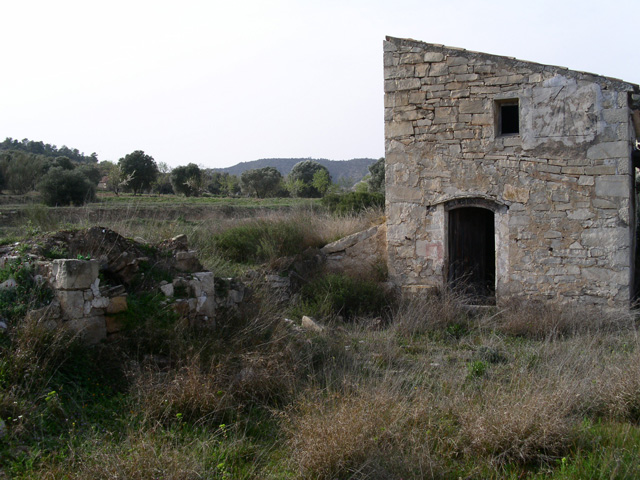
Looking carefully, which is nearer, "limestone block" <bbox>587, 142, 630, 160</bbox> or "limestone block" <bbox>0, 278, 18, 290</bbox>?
"limestone block" <bbox>0, 278, 18, 290</bbox>

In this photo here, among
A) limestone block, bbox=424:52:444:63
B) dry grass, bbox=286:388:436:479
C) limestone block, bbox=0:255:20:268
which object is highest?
limestone block, bbox=424:52:444:63

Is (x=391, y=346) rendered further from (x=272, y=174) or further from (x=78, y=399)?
(x=272, y=174)

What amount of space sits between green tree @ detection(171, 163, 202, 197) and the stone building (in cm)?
2762

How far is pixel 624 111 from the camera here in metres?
7.79

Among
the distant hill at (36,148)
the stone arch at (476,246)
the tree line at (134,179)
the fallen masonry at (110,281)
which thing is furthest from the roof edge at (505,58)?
the distant hill at (36,148)

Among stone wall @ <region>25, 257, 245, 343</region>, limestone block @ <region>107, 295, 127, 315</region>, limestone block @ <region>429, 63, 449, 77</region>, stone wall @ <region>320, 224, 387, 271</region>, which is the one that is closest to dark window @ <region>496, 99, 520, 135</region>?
limestone block @ <region>429, 63, 449, 77</region>

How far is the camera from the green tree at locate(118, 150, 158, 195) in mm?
33281

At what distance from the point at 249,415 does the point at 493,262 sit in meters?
6.33

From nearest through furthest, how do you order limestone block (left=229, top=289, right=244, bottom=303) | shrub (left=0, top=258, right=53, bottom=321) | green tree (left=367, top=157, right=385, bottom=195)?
1. shrub (left=0, top=258, right=53, bottom=321)
2. limestone block (left=229, top=289, right=244, bottom=303)
3. green tree (left=367, top=157, right=385, bottom=195)

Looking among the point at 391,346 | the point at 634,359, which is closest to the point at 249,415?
the point at 391,346

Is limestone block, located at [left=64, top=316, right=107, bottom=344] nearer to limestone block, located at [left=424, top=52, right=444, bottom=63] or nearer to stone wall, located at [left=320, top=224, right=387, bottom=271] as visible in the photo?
stone wall, located at [left=320, top=224, right=387, bottom=271]

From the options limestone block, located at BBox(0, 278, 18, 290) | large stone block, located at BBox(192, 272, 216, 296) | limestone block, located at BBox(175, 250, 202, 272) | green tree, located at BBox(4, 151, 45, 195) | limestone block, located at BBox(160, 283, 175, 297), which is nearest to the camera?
limestone block, located at BBox(0, 278, 18, 290)

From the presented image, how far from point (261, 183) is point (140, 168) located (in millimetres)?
9447

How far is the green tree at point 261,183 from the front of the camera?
40.0 meters
